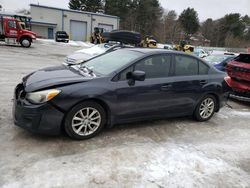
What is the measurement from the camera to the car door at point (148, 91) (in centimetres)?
423

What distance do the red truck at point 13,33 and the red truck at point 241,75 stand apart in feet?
57.7

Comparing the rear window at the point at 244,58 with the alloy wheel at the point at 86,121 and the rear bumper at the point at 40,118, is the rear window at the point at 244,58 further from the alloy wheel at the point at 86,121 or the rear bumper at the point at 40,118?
the rear bumper at the point at 40,118

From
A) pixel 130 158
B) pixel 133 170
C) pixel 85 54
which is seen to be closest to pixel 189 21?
pixel 85 54

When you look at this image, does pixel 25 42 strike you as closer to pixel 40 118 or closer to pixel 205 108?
pixel 205 108

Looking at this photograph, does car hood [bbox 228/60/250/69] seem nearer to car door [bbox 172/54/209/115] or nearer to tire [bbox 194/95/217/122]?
tire [bbox 194/95/217/122]

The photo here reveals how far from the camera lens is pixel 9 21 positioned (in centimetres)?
1972

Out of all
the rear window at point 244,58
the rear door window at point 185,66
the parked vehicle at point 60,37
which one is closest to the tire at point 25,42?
the parked vehicle at point 60,37

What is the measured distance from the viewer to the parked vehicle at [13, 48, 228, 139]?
3.70 meters

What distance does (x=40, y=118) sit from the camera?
3623 millimetres

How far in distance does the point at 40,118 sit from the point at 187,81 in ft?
9.44

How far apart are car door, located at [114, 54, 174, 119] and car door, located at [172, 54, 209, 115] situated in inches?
7.1

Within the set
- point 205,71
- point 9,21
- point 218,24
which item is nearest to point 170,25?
point 218,24

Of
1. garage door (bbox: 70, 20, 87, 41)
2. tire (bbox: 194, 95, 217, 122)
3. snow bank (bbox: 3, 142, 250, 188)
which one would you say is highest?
garage door (bbox: 70, 20, 87, 41)

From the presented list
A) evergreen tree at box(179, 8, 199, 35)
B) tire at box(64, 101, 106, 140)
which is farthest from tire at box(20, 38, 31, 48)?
evergreen tree at box(179, 8, 199, 35)
